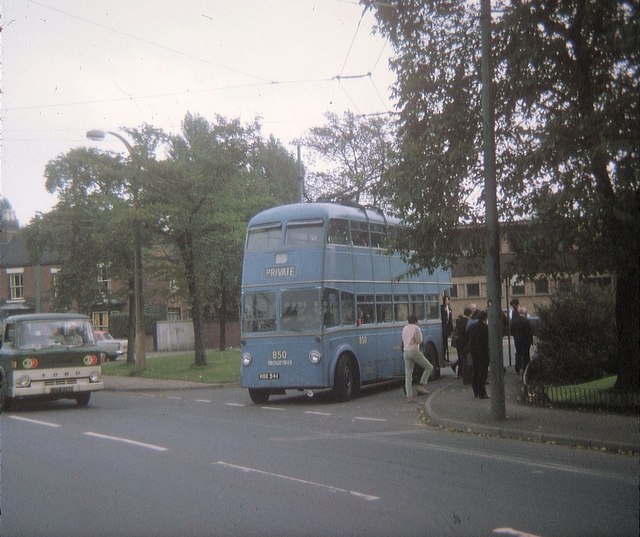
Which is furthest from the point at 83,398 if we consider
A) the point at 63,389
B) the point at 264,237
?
the point at 264,237

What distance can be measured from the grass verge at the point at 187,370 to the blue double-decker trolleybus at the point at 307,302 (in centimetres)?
729

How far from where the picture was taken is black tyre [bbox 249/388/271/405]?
18188 mm

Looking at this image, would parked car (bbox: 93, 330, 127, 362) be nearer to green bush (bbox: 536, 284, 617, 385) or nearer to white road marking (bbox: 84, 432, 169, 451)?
green bush (bbox: 536, 284, 617, 385)

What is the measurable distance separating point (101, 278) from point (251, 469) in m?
26.2

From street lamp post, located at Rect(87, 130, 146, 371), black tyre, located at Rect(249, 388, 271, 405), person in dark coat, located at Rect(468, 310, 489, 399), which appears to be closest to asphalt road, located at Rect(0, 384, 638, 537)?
person in dark coat, located at Rect(468, 310, 489, 399)

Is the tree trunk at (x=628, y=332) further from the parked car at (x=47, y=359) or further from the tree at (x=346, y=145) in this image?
the tree at (x=346, y=145)

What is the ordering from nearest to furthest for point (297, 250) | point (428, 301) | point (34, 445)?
point (34, 445) → point (297, 250) → point (428, 301)

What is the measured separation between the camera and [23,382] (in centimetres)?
1722

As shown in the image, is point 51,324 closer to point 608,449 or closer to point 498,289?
point 498,289

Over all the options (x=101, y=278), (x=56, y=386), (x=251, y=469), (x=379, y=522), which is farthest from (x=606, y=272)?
(x=101, y=278)

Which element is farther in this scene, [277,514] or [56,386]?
[56,386]

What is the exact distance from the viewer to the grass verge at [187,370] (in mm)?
26000

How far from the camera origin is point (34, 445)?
468 inches

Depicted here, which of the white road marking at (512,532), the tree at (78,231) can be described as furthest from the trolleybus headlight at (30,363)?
the white road marking at (512,532)
